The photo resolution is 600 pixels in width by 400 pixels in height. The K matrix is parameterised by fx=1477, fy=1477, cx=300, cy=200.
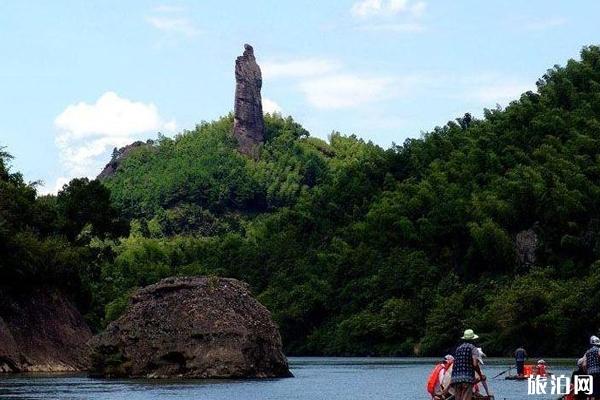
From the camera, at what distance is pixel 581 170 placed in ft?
513

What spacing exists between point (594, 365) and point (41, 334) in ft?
162

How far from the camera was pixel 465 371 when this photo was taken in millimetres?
38250

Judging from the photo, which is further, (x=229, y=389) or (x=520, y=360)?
(x=520, y=360)

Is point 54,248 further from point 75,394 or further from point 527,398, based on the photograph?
point 527,398

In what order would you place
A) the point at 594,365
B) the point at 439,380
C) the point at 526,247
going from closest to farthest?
1. the point at 594,365
2. the point at 439,380
3. the point at 526,247

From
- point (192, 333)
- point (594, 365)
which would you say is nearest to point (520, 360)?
point (192, 333)

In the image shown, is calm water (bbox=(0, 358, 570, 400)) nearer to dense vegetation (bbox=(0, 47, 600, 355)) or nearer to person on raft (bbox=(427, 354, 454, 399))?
person on raft (bbox=(427, 354, 454, 399))

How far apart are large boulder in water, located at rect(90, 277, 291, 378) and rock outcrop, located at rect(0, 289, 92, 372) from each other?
8.89m

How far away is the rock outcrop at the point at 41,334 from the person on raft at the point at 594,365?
143 ft

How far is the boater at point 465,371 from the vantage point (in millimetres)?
38188

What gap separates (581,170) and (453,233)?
697 inches

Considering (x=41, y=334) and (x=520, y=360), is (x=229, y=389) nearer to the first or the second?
(x=520, y=360)

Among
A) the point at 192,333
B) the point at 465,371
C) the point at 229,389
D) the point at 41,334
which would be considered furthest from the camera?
the point at 41,334

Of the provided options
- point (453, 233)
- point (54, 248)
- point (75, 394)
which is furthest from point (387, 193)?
point (75, 394)
